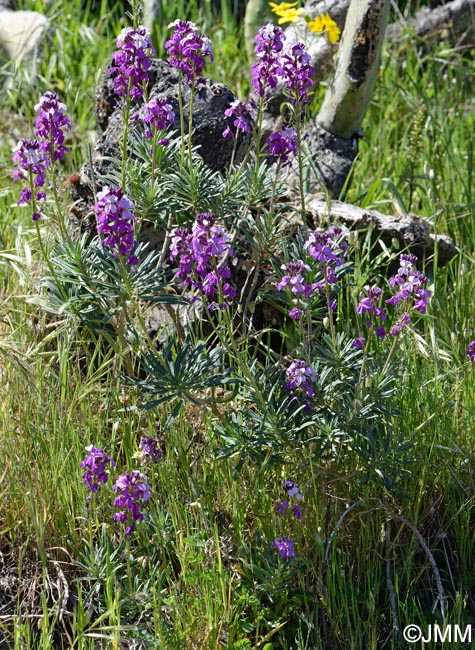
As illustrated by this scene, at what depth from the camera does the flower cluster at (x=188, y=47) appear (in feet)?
7.81

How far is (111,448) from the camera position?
2.61 metres

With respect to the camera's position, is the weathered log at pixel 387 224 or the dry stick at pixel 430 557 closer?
the dry stick at pixel 430 557

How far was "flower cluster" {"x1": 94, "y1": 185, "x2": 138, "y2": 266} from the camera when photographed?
205 centimetres

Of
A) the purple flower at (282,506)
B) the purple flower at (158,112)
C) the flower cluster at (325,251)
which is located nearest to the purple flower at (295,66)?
the purple flower at (158,112)

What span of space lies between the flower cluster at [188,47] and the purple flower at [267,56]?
15cm

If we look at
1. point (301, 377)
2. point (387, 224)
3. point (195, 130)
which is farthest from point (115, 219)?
point (387, 224)

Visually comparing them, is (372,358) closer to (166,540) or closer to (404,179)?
(166,540)

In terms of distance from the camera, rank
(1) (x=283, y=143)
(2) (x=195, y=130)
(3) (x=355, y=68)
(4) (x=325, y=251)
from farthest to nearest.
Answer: (3) (x=355, y=68), (2) (x=195, y=130), (1) (x=283, y=143), (4) (x=325, y=251)

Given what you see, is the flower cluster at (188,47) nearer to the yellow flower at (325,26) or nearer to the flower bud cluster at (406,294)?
the flower bud cluster at (406,294)

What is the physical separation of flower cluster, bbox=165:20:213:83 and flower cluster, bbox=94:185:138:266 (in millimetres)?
536

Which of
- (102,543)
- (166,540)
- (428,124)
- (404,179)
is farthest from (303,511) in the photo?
(428,124)

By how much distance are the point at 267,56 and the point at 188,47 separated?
8.6 inches

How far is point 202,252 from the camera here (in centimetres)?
205

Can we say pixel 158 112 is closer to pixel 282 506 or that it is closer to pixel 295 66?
pixel 295 66
